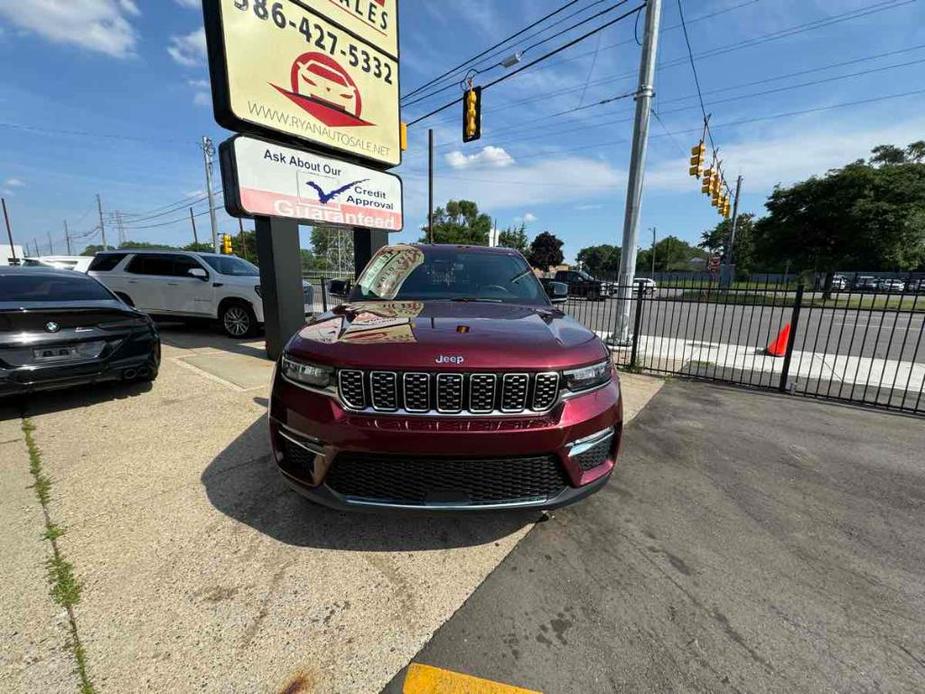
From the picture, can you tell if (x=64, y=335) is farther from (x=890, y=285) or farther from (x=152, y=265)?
(x=890, y=285)

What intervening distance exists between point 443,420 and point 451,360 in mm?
280

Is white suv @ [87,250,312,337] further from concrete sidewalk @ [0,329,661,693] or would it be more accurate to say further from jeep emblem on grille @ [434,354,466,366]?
jeep emblem on grille @ [434,354,466,366]

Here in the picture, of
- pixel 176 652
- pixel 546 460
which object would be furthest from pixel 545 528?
pixel 176 652

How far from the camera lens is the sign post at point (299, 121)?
4.95 meters

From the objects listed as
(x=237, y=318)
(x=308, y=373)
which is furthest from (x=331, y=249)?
(x=308, y=373)

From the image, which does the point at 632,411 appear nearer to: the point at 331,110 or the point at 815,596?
the point at 815,596

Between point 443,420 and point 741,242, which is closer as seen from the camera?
point 443,420

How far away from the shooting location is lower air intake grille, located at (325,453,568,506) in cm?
189

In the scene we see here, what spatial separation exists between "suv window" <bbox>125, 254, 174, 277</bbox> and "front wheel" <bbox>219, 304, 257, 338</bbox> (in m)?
1.44

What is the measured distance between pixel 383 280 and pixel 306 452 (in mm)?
1894

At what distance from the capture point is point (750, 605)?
1933 millimetres

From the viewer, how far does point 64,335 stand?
12.1ft

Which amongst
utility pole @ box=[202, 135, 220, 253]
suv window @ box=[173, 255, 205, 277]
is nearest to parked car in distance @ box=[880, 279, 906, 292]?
suv window @ box=[173, 255, 205, 277]

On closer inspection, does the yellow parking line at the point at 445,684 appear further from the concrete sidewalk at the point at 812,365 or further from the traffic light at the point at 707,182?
the traffic light at the point at 707,182
